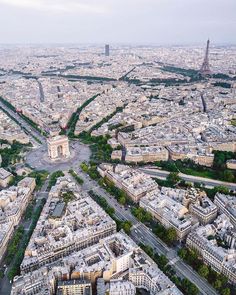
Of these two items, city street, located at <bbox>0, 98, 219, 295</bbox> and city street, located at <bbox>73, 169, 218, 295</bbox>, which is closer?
city street, located at <bbox>73, 169, 218, 295</bbox>

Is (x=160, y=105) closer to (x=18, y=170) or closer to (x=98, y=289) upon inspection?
(x=18, y=170)

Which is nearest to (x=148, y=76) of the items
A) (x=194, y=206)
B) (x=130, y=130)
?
(x=130, y=130)

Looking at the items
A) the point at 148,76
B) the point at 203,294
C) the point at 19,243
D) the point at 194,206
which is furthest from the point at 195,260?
the point at 148,76

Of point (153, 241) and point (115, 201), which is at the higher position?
point (115, 201)

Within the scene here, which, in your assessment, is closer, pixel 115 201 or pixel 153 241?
pixel 153 241

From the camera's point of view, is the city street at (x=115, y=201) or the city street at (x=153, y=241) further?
the city street at (x=115, y=201)

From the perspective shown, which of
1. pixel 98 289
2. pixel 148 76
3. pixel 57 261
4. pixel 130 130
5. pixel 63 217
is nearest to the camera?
pixel 98 289

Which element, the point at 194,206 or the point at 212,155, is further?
the point at 212,155

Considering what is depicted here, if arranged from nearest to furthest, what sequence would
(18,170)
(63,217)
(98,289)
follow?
(98,289), (63,217), (18,170)

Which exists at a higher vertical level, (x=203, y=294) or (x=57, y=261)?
(x=57, y=261)

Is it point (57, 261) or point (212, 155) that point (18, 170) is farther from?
point (212, 155)
